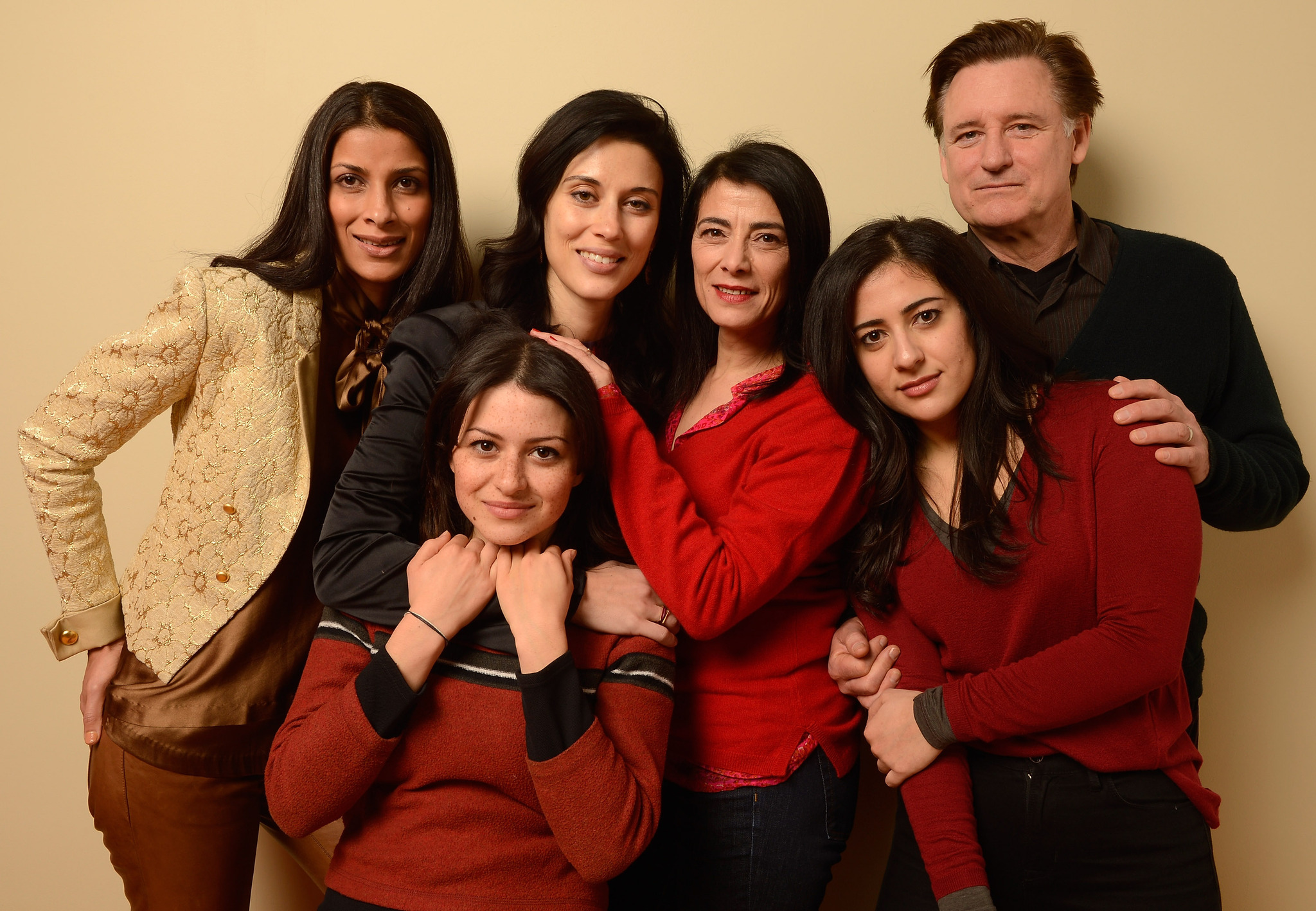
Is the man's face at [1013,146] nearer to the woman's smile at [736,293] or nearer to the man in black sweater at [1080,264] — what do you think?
the man in black sweater at [1080,264]

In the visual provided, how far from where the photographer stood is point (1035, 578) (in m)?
1.47

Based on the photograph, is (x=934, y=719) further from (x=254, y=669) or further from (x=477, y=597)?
(x=254, y=669)

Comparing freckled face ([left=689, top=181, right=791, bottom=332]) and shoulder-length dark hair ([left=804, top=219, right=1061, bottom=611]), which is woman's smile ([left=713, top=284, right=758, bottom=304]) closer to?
freckled face ([left=689, top=181, right=791, bottom=332])

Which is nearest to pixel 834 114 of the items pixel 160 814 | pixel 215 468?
pixel 215 468

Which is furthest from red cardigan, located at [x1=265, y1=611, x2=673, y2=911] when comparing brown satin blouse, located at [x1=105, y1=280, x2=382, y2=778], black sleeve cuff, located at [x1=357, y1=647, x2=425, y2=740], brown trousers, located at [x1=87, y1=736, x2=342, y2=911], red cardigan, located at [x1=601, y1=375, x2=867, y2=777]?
brown trousers, located at [x1=87, y1=736, x2=342, y2=911]

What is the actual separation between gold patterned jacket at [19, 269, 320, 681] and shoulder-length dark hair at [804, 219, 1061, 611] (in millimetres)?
1015

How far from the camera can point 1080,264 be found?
1914 millimetres

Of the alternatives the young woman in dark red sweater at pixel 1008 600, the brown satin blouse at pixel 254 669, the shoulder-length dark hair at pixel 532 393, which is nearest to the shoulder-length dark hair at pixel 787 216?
the young woman in dark red sweater at pixel 1008 600

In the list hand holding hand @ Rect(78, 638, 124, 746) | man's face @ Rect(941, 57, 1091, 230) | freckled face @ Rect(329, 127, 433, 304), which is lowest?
hand holding hand @ Rect(78, 638, 124, 746)

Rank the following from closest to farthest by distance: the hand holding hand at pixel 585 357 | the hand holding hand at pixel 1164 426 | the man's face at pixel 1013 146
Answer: the hand holding hand at pixel 1164 426 < the hand holding hand at pixel 585 357 < the man's face at pixel 1013 146

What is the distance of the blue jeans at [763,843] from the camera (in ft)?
5.21

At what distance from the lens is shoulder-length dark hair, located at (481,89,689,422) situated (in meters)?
1.73

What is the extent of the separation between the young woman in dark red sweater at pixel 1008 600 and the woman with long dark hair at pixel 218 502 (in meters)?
0.96

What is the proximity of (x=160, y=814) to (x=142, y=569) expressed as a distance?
0.47 metres
